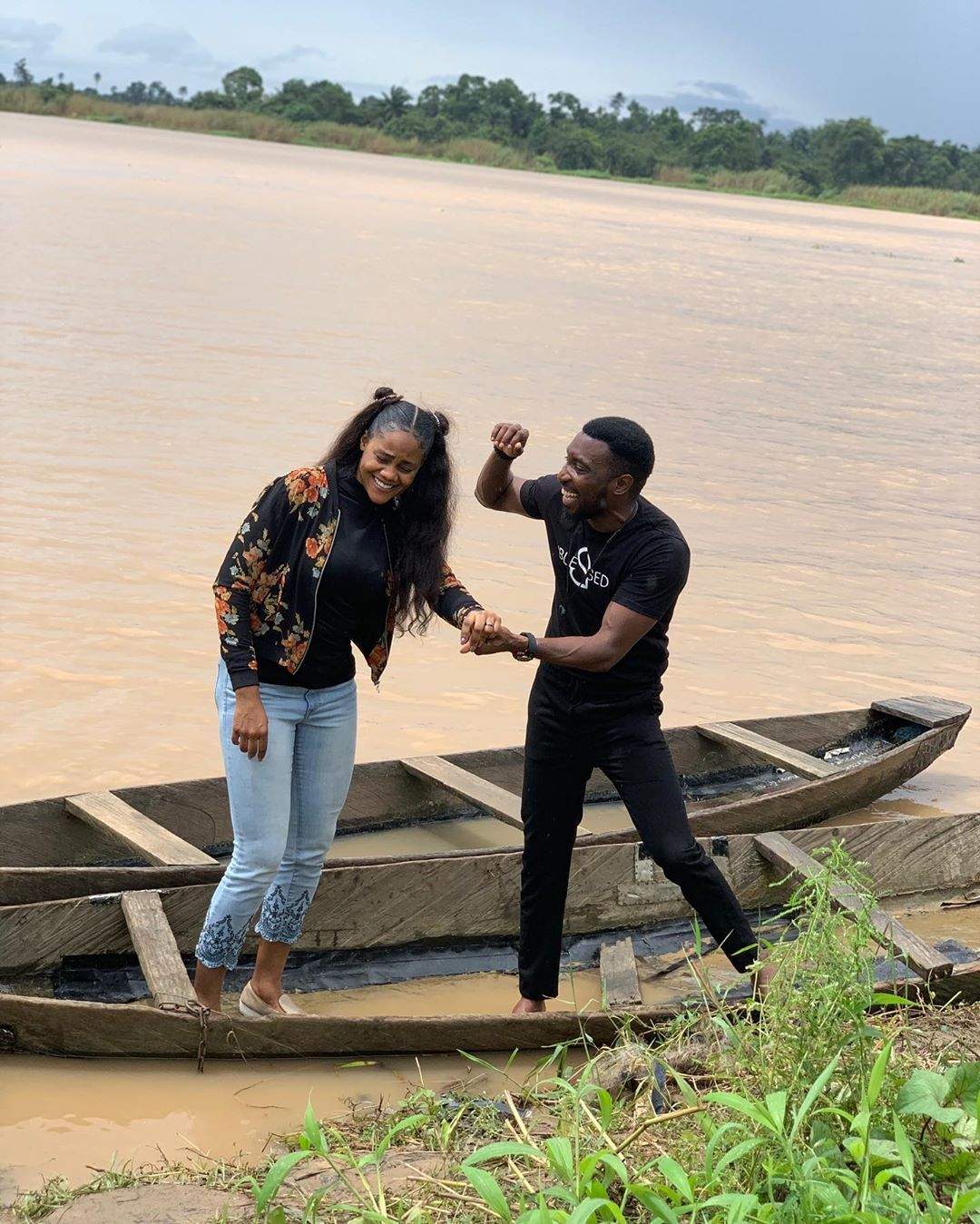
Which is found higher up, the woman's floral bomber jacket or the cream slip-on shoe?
the woman's floral bomber jacket

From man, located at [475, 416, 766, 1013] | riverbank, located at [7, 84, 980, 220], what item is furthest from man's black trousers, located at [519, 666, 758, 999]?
riverbank, located at [7, 84, 980, 220]

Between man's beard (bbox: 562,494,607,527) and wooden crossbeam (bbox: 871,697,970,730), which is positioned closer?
man's beard (bbox: 562,494,607,527)

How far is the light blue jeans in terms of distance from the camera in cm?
411

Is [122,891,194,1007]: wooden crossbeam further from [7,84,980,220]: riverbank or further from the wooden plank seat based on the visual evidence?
[7,84,980,220]: riverbank

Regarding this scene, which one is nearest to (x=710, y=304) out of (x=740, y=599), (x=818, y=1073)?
(x=740, y=599)

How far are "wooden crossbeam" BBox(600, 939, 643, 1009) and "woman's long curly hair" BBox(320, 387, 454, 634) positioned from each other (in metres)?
1.41

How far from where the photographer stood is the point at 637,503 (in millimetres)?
4379

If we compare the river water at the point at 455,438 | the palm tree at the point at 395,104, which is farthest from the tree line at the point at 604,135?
the river water at the point at 455,438

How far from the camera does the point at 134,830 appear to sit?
524 cm

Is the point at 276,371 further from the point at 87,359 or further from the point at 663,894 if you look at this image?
the point at 663,894

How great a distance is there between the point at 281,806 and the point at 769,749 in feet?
11.1

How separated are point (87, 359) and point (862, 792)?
1176 cm

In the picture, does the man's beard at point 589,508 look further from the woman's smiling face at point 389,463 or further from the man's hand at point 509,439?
the woman's smiling face at point 389,463

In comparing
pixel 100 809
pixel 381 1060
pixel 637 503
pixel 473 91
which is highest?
pixel 473 91
